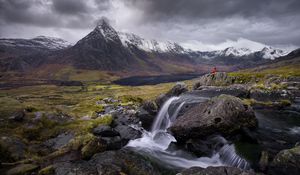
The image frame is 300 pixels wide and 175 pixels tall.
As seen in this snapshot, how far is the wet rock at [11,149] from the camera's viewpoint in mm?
22147

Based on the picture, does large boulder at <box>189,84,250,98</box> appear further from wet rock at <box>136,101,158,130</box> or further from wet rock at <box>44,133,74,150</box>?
wet rock at <box>44,133,74,150</box>

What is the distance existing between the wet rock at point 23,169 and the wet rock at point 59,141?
521cm

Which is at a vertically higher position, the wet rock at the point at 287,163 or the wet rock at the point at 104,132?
the wet rock at the point at 287,163

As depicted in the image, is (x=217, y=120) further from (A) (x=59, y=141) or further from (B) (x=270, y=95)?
(B) (x=270, y=95)

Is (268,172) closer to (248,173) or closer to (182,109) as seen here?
(248,173)

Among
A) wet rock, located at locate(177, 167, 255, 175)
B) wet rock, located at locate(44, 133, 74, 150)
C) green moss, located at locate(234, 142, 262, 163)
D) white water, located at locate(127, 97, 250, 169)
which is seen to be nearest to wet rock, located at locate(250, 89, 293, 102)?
white water, located at locate(127, 97, 250, 169)

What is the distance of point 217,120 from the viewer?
1052 inches

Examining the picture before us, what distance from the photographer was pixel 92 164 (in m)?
19.5

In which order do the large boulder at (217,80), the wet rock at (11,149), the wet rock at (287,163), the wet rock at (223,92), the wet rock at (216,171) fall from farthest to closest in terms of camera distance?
1. the large boulder at (217,80)
2. the wet rock at (223,92)
3. the wet rock at (11,149)
4. the wet rock at (287,163)
5. the wet rock at (216,171)

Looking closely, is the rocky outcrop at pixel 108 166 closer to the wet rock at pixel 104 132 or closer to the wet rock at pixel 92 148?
the wet rock at pixel 92 148

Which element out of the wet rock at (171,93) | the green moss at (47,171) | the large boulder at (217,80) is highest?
the large boulder at (217,80)

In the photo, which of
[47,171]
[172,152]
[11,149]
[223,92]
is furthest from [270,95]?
[11,149]

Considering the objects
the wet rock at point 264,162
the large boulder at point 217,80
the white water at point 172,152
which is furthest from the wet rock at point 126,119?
the large boulder at point 217,80

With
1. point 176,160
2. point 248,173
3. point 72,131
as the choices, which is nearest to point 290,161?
point 248,173
